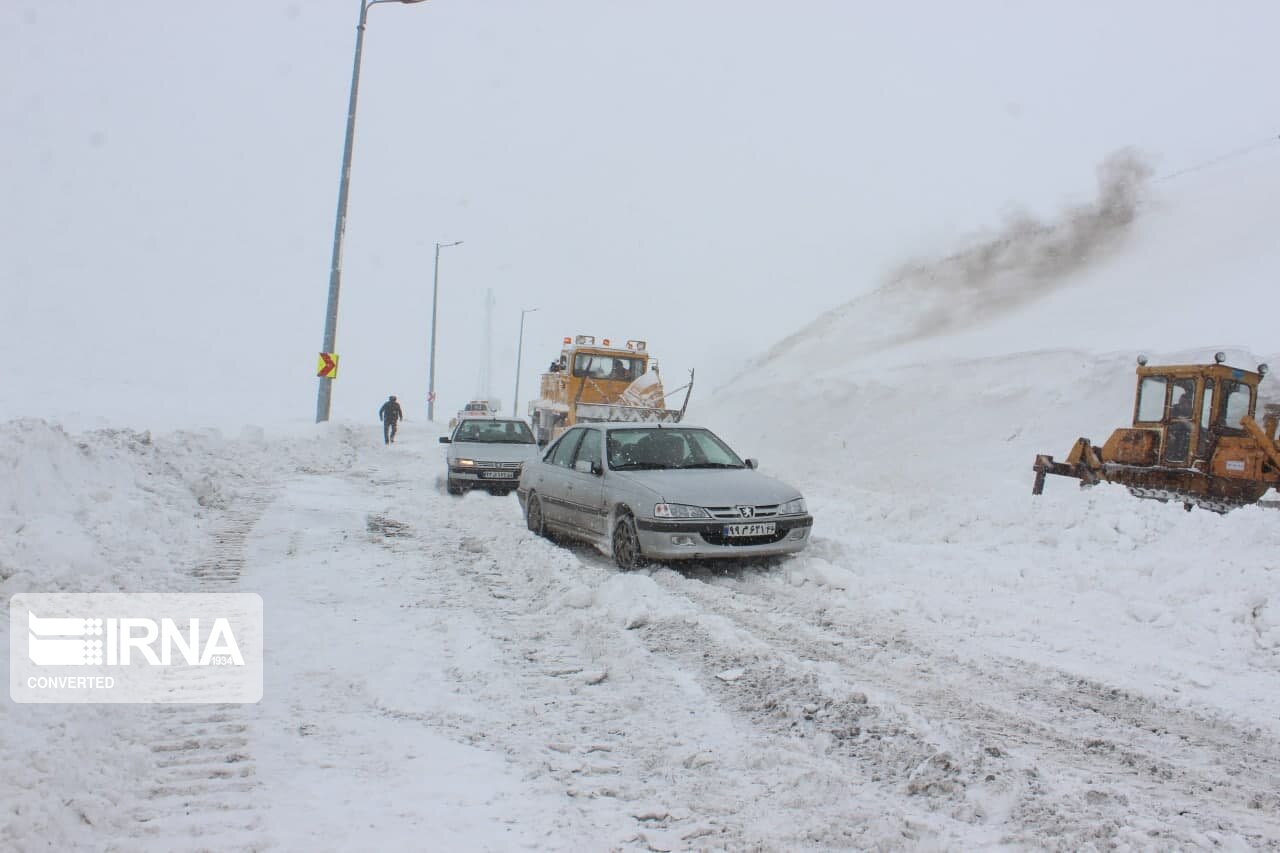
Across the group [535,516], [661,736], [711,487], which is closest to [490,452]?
[535,516]

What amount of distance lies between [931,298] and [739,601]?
2928 centimetres

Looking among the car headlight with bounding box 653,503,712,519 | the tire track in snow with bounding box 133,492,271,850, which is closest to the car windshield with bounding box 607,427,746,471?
the car headlight with bounding box 653,503,712,519

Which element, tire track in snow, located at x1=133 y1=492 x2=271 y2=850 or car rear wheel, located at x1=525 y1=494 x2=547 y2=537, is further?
car rear wheel, located at x1=525 y1=494 x2=547 y2=537

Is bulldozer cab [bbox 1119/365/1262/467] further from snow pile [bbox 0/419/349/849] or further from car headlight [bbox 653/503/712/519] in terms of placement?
snow pile [bbox 0/419/349/849]

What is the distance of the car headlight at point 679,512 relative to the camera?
7.92 m

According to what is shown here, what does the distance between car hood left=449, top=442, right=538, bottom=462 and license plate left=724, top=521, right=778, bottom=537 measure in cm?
721

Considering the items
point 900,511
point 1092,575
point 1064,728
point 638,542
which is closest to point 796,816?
point 1064,728

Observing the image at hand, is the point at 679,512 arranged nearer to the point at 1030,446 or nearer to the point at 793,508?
the point at 793,508

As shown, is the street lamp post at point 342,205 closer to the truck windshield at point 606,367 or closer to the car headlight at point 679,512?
the truck windshield at point 606,367

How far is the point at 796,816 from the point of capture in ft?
11.2

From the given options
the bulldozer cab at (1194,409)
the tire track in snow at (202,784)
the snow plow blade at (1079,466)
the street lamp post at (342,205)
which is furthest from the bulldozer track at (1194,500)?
the street lamp post at (342,205)

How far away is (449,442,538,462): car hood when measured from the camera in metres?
15.0

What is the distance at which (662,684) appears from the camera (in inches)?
197

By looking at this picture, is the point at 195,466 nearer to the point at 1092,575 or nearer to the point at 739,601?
the point at 739,601
